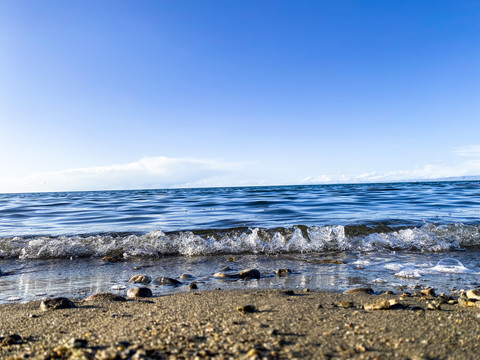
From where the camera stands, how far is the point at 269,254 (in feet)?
24.1

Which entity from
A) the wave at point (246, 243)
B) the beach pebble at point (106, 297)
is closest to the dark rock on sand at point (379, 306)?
the beach pebble at point (106, 297)

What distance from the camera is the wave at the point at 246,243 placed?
24.3ft

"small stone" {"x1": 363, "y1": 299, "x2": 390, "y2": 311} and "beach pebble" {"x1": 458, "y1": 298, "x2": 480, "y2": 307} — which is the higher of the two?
"small stone" {"x1": 363, "y1": 299, "x2": 390, "y2": 311}

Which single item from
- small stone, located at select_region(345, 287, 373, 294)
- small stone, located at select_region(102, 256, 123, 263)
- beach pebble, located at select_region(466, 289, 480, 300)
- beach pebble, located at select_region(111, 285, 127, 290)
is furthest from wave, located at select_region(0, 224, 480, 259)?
beach pebble, located at select_region(466, 289, 480, 300)

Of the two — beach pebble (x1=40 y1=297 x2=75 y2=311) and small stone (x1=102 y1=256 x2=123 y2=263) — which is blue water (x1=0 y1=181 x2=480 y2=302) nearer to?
small stone (x1=102 y1=256 x2=123 y2=263)

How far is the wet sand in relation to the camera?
90.0 inches

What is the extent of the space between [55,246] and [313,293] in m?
6.18

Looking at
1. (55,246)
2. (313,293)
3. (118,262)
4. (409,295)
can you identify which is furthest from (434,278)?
(55,246)

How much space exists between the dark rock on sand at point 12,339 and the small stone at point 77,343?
50 centimetres

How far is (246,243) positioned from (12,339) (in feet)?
18.4

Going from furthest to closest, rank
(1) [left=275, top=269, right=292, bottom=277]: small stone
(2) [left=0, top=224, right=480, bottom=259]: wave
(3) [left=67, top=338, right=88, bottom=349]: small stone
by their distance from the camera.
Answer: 1. (2) [left=0, top=224, right=480, bottom=259]: wave
2. (1) [left=275, top=269, right=292, bottom=277]: small stone
3. (3) [left=67, top=338, right=88, bottom=349]: small stone

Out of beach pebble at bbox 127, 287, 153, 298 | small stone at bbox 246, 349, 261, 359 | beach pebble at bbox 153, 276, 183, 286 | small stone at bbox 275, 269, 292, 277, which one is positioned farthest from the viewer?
small stone at bbox 275, 269, 292, 277

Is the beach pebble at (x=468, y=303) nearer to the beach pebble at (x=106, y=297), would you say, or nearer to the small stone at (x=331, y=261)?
the small stone at (x=331, y=261)

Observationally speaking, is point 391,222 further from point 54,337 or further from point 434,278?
point 54,337
